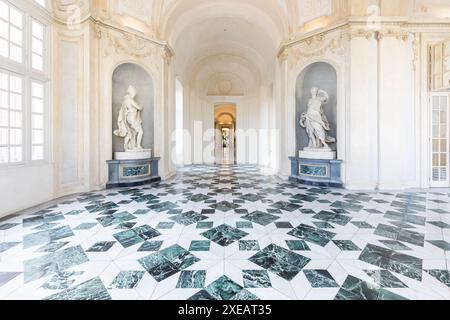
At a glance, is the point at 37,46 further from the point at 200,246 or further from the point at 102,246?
the point at 200,246

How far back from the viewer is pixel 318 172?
6883 mm

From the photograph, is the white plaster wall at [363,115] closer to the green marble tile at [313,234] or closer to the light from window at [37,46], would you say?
the green marble tile at [313,234]

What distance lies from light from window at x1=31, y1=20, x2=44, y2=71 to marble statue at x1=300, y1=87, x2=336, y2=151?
755 cm

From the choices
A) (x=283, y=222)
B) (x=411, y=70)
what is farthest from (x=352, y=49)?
(x=283, y=222)

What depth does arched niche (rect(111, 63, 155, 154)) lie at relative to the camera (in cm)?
697

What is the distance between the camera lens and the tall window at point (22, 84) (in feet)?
14.0

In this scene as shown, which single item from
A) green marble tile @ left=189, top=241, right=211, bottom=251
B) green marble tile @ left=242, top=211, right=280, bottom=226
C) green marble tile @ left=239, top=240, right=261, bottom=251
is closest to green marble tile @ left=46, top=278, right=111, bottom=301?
green marble tile @ left=189, top=241, right=211, bottom=251

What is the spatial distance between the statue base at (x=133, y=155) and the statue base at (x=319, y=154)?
5.43 metres

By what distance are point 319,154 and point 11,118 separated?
26.0 feet

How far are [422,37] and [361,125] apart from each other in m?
3.23

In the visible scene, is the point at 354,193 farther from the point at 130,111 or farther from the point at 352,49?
the point at 130,111

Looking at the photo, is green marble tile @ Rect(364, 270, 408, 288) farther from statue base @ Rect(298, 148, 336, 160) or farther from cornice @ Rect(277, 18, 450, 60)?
cornice @ Rect(277, 18, 450, 60)

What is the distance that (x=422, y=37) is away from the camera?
640 centimetres
